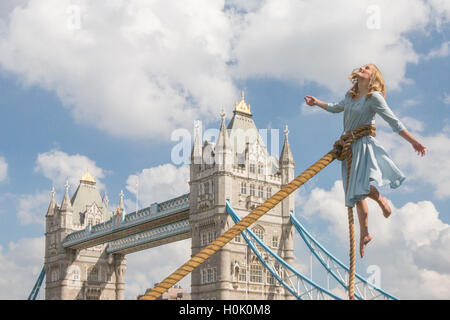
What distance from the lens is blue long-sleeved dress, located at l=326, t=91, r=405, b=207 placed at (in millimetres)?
6109

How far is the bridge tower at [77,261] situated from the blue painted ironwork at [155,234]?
4170 millimetres

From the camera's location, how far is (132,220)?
49500 mm

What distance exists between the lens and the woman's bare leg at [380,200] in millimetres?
6184

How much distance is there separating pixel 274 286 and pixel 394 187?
3523 centimetres

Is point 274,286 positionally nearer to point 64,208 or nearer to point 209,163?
point 209,163

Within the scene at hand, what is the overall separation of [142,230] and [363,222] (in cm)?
4416

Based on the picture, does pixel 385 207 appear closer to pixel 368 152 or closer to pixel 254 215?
pixel 368 152

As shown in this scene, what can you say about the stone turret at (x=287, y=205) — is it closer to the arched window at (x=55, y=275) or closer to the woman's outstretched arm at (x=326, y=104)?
the arched window at (x=55, y=275)

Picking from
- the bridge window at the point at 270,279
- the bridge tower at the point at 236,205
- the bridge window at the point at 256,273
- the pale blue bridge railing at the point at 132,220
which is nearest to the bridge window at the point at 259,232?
the bridge tower at the point at 236,205

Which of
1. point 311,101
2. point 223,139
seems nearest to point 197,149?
point 223,139

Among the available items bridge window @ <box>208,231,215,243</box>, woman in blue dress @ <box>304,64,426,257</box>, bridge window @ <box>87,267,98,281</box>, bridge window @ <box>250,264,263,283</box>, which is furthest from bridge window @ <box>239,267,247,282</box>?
woman in blue dress @ <box>304,64,426,257</box>

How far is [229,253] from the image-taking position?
130ft

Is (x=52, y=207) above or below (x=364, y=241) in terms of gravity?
above
